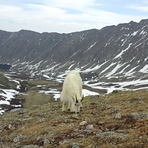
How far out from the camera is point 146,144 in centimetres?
1288

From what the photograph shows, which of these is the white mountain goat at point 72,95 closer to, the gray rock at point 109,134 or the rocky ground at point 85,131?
the rocky ground at point 85,131

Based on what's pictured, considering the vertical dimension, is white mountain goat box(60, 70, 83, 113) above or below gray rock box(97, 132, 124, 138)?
above

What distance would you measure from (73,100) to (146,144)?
908 cm

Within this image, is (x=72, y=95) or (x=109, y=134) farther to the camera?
(x=72, y=95)

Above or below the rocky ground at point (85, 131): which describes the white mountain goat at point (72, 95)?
above

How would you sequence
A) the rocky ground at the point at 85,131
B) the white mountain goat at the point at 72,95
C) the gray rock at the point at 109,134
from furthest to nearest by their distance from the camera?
the white mountain goat at the point at 72,95 < the gray rock at the point at 109,134 < the rocky ground at the point at 85,131

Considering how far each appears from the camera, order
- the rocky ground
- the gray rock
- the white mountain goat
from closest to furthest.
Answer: the rocky ground < the gray rock < the white mountain goat

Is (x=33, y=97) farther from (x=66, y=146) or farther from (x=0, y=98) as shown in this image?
(x=66, y=146)

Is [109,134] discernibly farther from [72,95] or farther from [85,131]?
[72,95]

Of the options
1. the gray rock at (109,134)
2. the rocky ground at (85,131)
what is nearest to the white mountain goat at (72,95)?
the rocky ground at (85,131)

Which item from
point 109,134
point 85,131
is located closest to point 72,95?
point 85,131

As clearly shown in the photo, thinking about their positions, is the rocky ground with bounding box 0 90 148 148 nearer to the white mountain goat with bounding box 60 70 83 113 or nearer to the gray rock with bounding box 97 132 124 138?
the gray rock with bounding box 97 132 124 138

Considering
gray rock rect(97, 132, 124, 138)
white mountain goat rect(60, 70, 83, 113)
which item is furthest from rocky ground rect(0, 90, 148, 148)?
white mountain goat rect(60, 70, 83, 113)

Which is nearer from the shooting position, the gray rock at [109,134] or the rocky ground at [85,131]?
the rocky ground at [85,131]
